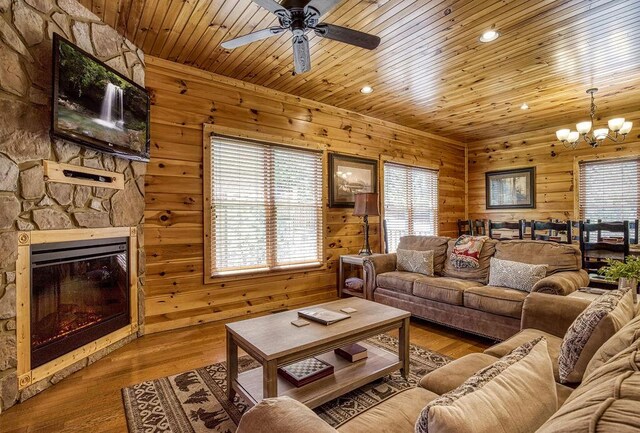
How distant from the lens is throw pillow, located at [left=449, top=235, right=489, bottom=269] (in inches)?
147

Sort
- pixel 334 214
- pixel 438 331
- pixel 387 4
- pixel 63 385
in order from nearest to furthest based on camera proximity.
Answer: pixel 63 385 < pixel 387 4 < pixel 438 331 < pixel 334 214

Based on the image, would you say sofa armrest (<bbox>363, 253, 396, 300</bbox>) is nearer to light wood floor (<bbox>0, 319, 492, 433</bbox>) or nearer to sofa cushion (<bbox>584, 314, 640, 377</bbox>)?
light wood floor (<bbox>0, 319, 492, 433</bbox>)

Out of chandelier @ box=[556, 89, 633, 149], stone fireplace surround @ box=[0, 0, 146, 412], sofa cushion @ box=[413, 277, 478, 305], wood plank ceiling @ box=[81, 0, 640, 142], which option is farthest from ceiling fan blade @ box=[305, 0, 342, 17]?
chandelier @ box=[556, 89, 633, 149]

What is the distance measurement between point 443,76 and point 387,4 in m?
1.59

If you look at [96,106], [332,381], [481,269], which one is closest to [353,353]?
[332,381]

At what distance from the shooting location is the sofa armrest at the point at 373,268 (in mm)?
4133

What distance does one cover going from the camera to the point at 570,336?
1.46 metres

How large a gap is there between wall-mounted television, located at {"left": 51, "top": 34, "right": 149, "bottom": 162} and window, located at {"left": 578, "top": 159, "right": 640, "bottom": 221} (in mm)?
6505

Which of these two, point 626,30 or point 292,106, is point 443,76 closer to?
point 626,30

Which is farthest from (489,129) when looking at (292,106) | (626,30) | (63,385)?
(63,385)

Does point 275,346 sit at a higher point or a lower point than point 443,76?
lower

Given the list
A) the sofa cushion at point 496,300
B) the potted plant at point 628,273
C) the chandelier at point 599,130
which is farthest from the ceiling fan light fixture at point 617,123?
the potted plant at point 628,273

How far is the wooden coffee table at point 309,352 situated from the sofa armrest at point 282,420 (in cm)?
85

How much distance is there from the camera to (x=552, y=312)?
6.93 ft
